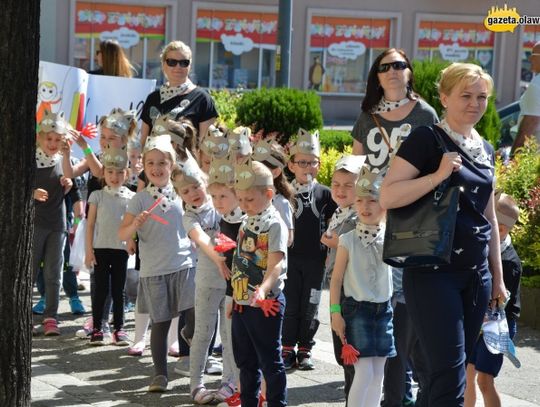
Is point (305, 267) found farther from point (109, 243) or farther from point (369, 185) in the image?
point (369, 185)

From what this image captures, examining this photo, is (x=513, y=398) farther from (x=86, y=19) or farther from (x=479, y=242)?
(x=86, y=19)

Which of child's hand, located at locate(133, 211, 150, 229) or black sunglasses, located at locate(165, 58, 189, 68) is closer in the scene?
child's hand, located at locate(133, 211, 150, 229)

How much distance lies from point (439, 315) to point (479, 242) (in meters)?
0.38

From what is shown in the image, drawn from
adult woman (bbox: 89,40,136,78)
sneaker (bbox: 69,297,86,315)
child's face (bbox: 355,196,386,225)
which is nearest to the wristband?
child's face (bbox: 355,196,386,225)

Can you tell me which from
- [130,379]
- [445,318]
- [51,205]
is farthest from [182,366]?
[445,318]

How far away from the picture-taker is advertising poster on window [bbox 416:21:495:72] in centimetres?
3472

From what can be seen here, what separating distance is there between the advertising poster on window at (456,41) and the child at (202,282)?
2853 cm

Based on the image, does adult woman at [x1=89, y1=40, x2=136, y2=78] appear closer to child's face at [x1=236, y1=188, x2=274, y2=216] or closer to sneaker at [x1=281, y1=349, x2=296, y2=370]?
sneaker at [x1=281, y1=349, x2=296, y2=370]

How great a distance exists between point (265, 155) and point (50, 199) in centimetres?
244

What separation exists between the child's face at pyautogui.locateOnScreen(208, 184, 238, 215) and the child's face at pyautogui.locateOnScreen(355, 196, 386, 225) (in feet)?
3.03

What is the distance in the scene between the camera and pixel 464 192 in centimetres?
498

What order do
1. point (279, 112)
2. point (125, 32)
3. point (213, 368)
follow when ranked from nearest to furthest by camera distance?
point (213, 368)
point (279, 112)
point (125, 32)

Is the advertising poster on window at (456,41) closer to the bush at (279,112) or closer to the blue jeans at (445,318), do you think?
the bush at (279,112)

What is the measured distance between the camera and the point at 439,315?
494 cm
